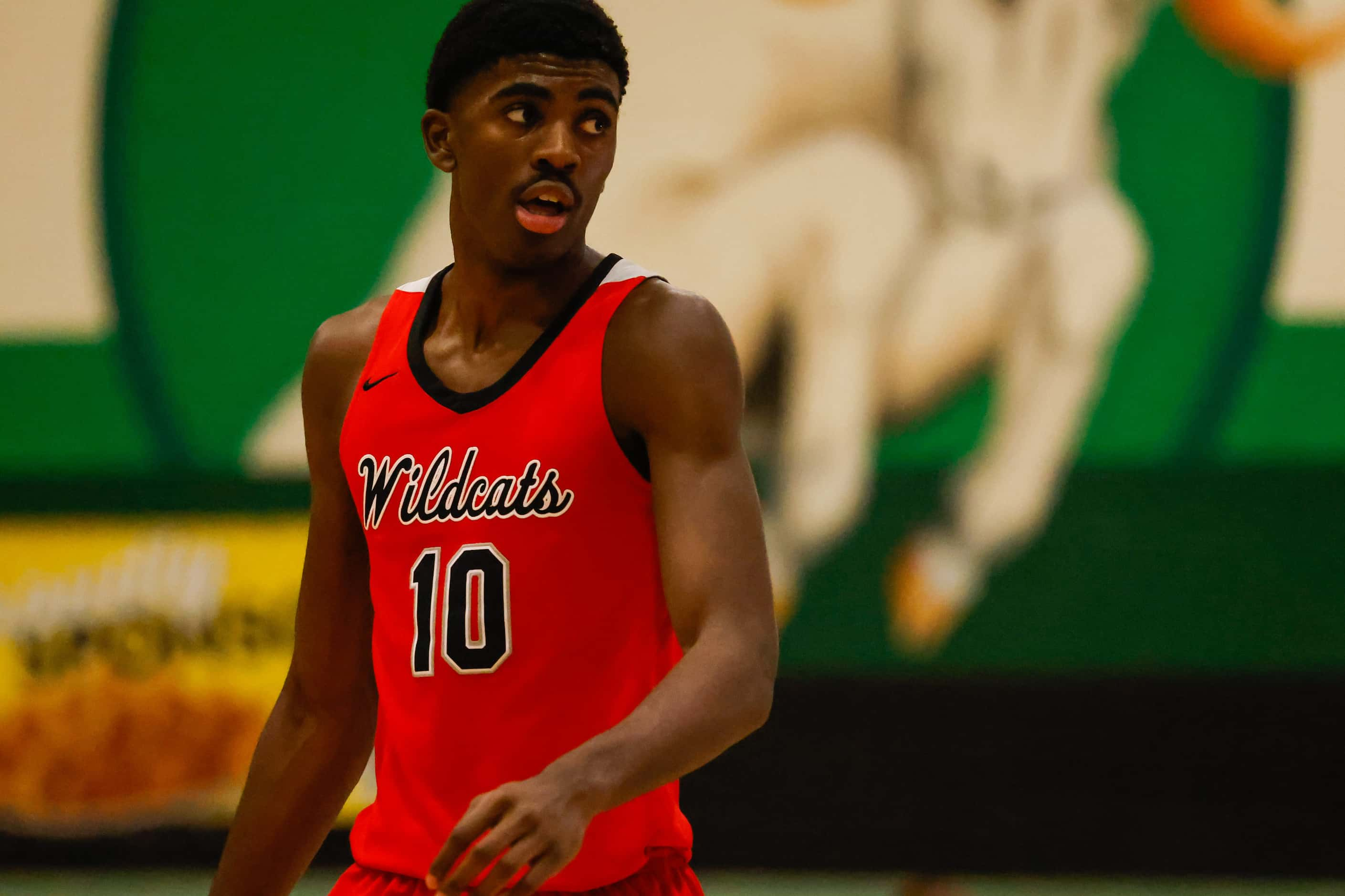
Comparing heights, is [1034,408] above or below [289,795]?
below

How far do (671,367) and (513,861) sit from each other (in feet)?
1.99

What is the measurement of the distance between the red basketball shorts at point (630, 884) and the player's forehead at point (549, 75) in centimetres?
89

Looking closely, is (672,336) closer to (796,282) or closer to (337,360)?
(337,360)

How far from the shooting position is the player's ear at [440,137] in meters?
1.79

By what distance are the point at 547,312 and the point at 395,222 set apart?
3.79 meters

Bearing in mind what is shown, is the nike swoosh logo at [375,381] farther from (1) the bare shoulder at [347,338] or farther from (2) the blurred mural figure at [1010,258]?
(2) the blurred mural figure at [1010,258]

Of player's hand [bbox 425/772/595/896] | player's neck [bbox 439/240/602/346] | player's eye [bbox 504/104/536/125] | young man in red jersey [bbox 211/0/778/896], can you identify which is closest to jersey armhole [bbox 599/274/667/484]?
young man in red jersey [bbox 211/0/778/896]

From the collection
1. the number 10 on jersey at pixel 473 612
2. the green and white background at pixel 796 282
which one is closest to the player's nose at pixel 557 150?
the number 10 on jersey at pixel 473 612

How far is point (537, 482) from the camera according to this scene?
1680 mm

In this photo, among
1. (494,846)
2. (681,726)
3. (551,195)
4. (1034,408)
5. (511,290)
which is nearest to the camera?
(494,846)

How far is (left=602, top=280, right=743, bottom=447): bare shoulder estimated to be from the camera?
160 cm

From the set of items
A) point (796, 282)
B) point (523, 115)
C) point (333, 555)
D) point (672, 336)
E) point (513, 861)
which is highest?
point (523, 115)

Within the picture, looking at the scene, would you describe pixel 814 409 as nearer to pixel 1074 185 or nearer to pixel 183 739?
pixel 1074 185

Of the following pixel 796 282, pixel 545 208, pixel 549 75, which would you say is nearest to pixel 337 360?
pixel 545 208
